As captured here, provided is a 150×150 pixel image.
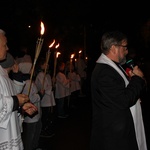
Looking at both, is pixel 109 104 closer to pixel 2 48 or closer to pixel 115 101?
pixel 115 101

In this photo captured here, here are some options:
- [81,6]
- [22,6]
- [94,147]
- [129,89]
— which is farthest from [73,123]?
[81,6]

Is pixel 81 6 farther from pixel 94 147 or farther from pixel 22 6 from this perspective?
pixel 94 147

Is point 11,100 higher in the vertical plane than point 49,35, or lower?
lower

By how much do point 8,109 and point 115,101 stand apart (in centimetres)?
109

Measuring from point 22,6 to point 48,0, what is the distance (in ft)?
4.78

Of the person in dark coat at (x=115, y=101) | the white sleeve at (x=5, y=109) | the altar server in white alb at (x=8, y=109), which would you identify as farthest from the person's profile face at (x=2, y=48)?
the person in dark coat at (x=115, y=101)

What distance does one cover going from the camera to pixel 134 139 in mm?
3062

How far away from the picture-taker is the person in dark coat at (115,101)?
9.66ft

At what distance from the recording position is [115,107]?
2982 millimetres

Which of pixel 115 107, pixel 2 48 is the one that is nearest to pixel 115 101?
pixel 115 107

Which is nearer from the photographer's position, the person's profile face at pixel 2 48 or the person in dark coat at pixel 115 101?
the person in dark coat at pixel 115 101

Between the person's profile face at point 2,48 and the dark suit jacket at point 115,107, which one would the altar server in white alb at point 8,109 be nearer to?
the person's profile face at point 2,48

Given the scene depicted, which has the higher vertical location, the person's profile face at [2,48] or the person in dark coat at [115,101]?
the person's profile face at [2,48]

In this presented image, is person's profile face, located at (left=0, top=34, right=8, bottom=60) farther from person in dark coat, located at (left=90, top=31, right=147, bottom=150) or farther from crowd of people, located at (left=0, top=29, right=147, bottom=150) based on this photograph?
person in dark coat, located at (left=90, top=31, right=147, bottom=150)
